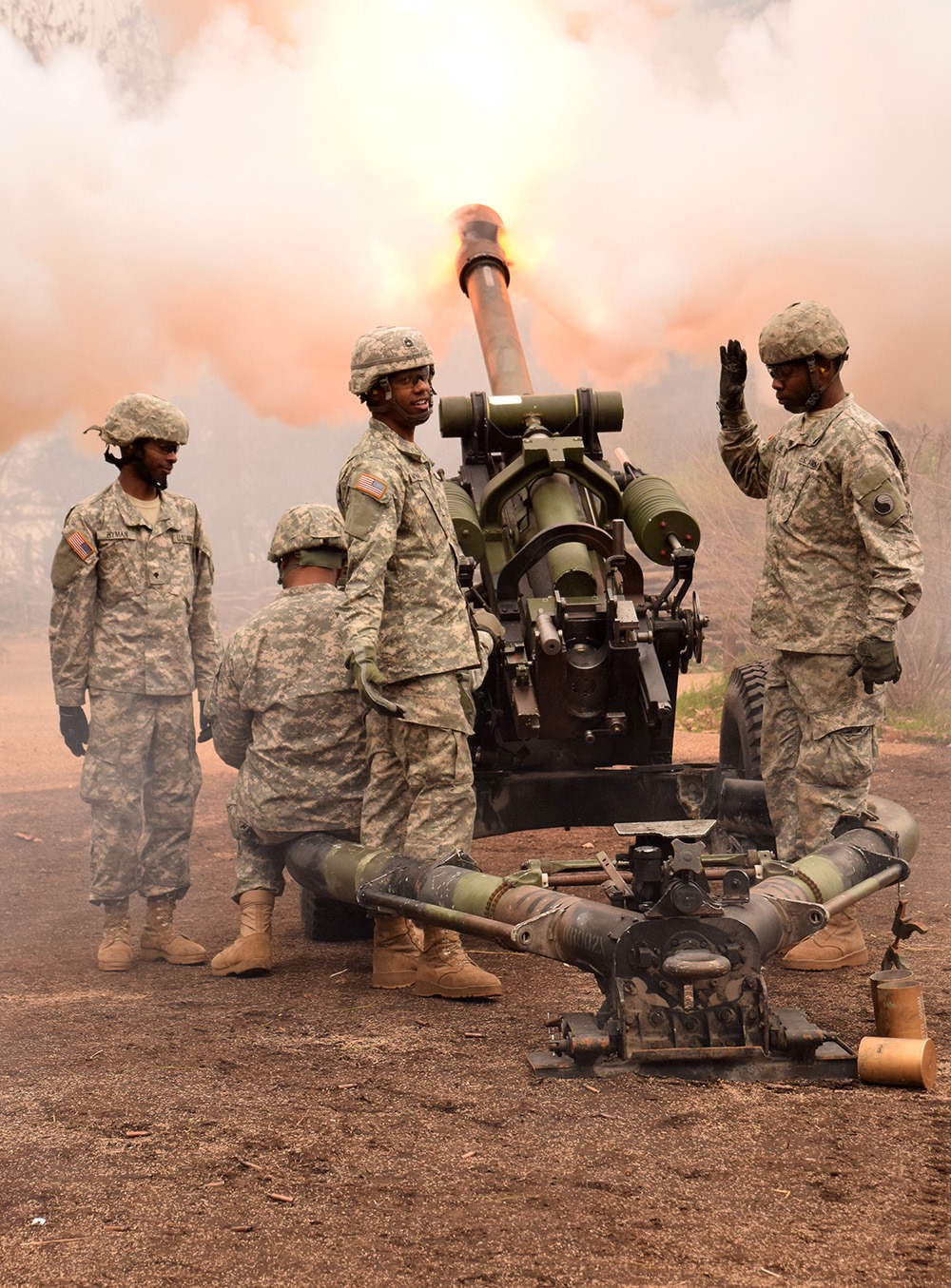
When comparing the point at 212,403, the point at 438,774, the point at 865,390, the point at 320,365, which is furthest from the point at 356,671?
the point at 212,403

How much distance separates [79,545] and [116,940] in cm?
130

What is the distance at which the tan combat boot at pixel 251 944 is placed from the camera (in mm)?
4535

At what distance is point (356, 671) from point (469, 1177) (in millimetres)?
1569

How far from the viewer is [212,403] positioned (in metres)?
31.9

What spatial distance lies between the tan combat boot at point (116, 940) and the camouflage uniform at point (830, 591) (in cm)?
213

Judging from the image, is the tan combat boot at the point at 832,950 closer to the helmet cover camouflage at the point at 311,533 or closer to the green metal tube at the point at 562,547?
the green metal tube at the point at 562,547

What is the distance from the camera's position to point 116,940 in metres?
4.84

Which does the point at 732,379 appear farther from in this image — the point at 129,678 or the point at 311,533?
the point at 129,678

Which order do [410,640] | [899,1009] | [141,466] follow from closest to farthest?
[899,1009]
[410,640]
[141,466]

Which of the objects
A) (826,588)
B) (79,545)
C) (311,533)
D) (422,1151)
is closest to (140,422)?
(79,545)

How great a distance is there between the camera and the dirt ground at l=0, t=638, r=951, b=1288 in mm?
2311

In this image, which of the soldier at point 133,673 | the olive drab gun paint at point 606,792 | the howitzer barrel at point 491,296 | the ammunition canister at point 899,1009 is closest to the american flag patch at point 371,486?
the olive drab gun paint at point 606,792

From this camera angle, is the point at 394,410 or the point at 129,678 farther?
the point at 129,678

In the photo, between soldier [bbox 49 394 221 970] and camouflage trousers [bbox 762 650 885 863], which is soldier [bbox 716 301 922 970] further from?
soldier [bbox 49 394 221 970]
